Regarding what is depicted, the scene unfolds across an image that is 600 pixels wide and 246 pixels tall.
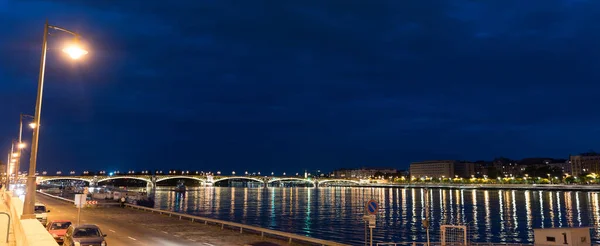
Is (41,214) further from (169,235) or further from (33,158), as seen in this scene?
(33,158)

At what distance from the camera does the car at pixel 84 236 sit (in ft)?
67.9

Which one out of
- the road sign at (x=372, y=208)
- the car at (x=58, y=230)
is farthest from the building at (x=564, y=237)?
the car at (x=58, y=230)

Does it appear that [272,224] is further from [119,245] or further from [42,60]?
[42,60]

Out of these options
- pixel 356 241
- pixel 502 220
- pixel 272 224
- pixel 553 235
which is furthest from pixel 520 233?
pixel 553 235

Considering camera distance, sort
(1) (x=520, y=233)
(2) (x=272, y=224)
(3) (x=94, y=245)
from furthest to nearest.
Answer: (2) (x=272, y=224) < (1) (x=520, y=233) < (3) (x=94, y=245)

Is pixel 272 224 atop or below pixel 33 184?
below

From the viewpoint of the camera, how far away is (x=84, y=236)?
21.2 m

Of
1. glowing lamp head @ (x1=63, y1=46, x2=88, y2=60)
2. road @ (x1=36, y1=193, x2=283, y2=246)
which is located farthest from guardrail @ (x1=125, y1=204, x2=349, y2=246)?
glowing lamp head @ (x1=63, y1=46, x2=88, y2=60)

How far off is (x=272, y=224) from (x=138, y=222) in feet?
103

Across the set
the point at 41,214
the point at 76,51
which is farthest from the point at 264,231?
the point at 76,51

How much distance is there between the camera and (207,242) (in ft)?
101

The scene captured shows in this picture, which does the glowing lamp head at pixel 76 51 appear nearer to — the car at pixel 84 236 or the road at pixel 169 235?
the car at pixel 84 236

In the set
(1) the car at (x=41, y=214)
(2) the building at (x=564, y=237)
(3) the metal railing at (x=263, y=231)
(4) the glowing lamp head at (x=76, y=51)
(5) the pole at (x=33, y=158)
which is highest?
(4) the glowing lamp head at (x=76, y=51)

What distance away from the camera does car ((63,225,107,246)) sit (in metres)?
20.7
